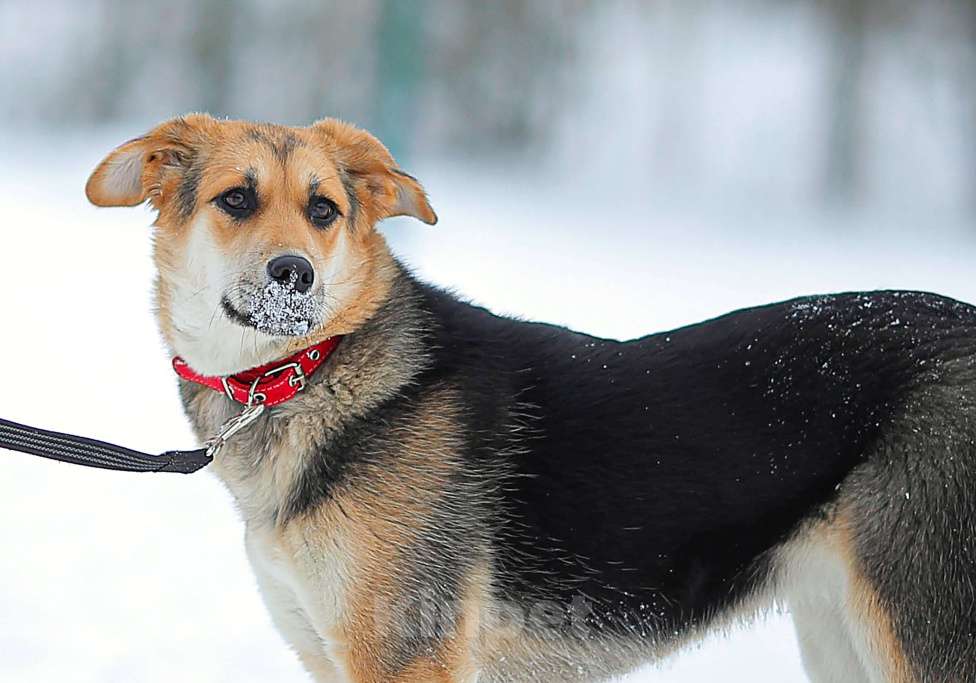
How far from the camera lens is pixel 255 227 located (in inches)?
121

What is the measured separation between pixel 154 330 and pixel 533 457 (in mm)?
7611

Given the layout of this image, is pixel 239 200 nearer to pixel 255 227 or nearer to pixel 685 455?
pixel 255 227

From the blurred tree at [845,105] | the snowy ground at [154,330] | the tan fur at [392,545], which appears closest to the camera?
the tan fur at [392,545]

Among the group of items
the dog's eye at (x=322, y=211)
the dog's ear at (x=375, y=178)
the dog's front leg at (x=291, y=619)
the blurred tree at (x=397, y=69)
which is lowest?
the dog's front leg at (x=291, y=619)

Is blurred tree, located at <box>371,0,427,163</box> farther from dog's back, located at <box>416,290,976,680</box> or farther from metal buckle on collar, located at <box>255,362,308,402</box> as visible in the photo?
dog's back, located at <box>416,290,976,680</box>

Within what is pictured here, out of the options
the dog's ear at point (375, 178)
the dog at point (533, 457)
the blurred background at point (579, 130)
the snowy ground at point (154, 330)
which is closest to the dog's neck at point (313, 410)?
the dog at point (533, 457)

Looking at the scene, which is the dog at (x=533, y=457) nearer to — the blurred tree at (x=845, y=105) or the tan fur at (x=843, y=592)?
the tan fur at (x=843, y=592)

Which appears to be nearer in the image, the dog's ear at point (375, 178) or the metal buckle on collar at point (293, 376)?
the metal buckle on collar at point (293, 376)

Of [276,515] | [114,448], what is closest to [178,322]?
[114,448]

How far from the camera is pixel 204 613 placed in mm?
5004

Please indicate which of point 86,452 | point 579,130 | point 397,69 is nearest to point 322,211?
point 86,452

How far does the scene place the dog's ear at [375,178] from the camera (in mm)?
3324

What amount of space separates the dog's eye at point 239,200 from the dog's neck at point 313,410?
0.45 m

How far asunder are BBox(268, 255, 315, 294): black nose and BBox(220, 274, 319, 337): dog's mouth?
15 mm
